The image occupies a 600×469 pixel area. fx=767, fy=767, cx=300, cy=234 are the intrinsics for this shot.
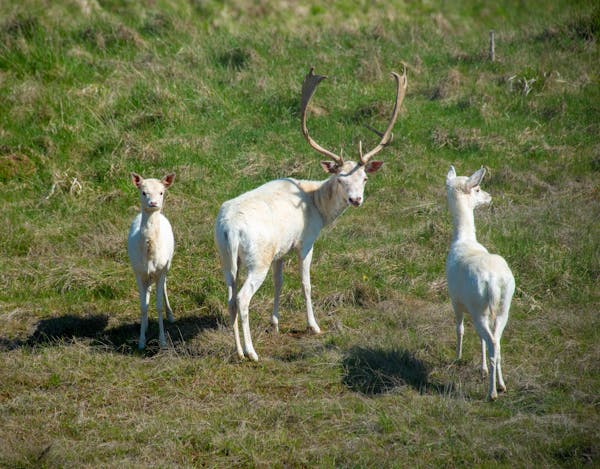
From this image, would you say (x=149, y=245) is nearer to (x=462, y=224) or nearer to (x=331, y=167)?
(x=331, y=167)

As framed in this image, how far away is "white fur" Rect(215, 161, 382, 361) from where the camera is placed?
24.1 ft

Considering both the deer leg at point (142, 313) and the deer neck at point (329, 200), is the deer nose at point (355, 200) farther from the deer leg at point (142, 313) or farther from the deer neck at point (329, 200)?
the deer leg at point (142, 313)

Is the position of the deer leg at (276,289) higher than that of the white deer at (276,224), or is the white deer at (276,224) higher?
the white deer at (276,224)

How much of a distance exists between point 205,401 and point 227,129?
6.47 m

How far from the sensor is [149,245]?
777 cm

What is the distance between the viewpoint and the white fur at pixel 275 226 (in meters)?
7.35

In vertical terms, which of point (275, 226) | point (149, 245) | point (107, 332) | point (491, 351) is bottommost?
point (107, 332)

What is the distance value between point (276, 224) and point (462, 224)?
1.84 meters

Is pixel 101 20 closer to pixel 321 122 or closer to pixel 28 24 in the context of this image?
pixel 28 24

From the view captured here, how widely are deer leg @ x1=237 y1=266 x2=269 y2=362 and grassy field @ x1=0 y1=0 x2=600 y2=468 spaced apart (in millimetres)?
176

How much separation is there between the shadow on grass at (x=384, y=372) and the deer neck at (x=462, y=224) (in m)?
1.22

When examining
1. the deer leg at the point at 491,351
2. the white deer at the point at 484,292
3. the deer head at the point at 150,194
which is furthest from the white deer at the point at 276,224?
the deer leg at the point at 491,351

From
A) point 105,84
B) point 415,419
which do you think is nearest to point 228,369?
point 415,419

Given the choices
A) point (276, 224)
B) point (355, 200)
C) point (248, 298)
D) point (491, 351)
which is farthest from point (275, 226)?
point (491, 351)
